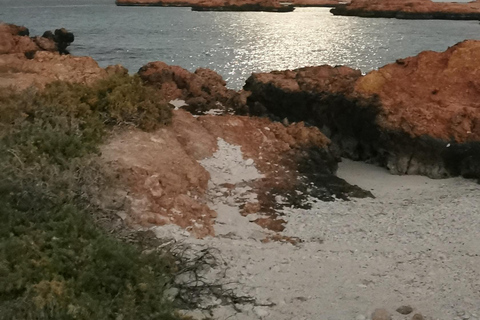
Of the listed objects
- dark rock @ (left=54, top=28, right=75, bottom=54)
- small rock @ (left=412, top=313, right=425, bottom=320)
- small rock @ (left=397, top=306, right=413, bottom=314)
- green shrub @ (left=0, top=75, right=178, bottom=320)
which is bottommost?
dark rock @ (left=54, top=28, right=75, bottom=54)

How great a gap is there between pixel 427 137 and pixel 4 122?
9.07 metres

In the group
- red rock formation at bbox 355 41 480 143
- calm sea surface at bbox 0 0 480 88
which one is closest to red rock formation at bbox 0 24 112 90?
red rock formation at bbox 355 41 480 143

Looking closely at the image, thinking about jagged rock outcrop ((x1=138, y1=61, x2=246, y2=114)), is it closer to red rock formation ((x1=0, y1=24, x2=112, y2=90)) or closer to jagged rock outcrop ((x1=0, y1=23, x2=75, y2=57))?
red rock formation ((x1=0, y1=24, x2=112, y2=90))

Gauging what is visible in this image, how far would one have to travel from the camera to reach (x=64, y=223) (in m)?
5.98

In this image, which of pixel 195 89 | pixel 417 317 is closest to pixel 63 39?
pixel 195 89

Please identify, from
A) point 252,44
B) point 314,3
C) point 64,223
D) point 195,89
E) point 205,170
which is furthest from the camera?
point 314,3

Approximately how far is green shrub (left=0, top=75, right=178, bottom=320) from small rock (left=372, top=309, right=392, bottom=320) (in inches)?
94.9

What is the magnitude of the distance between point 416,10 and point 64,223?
247ft

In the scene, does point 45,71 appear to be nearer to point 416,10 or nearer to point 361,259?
point 361,259

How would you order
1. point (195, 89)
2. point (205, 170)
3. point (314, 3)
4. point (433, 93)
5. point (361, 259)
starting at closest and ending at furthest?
point (361, 259), point (205, 170), point (433, 93), point (195, 89), point (314, 3)

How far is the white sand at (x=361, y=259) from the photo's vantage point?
636 cm

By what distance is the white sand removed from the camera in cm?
636

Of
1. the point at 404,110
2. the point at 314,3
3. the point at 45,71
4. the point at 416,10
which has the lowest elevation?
the point at 404,110

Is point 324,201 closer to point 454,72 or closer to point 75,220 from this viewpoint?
point 75,220
